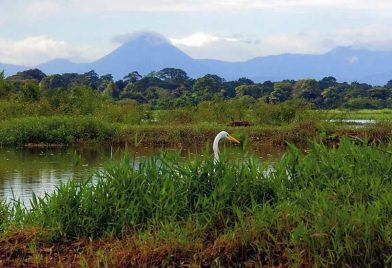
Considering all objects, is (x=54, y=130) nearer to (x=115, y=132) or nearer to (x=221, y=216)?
(x=115, y=132)

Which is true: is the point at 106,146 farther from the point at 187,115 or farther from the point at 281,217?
the point at 281,217

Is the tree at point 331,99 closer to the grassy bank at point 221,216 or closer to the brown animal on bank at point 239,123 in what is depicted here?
the brown animal on bank at point 239,123

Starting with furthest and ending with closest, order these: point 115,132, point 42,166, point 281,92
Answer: point 281,92
point 115,132
point 42,166

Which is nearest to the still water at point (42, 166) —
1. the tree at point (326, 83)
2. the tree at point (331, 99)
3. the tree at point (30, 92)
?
the tree at point (30, 92)

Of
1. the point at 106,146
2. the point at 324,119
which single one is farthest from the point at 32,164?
the point at 324,119

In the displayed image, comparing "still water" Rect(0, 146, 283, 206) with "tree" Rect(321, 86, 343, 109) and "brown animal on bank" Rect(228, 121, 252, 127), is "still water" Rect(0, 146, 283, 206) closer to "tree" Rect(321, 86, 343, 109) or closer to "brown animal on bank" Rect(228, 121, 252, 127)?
"brown animal on bank" Rect(228, 121, 252, 127)

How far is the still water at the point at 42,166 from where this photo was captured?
16695mm

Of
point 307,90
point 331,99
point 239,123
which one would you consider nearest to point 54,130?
point 239,123

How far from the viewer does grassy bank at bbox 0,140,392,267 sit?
462cm

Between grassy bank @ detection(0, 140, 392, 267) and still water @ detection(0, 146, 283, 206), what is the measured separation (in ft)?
23.4

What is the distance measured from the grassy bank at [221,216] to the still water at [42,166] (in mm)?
7135

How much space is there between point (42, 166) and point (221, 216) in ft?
62.4

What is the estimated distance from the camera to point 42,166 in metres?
23.4

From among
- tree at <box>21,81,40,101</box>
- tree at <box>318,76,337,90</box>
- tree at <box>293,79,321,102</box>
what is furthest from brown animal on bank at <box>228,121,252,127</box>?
tree at <box>318,76,337,90</box>
